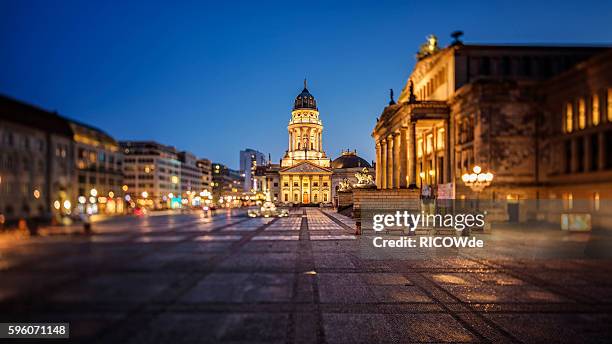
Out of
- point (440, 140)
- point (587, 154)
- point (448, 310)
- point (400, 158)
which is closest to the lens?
point (448, 310)

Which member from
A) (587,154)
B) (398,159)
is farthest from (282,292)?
(398,159)

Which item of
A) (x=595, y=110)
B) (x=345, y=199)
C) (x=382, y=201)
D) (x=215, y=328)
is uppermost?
(x=595, y=110)

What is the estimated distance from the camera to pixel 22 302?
5.04 metres

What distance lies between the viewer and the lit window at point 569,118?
5306 centimetres

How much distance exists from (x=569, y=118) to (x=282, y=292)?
50.4 m

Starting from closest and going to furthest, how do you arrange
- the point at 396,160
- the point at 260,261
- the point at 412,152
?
the point at 260,261, the point at 412,152, the point at 396,160

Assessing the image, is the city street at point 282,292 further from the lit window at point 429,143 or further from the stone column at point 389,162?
the stone column at point 389,162

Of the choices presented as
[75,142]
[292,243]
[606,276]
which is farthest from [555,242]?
[75,142]

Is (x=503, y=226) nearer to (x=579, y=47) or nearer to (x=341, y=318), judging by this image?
(x=579, y=47)

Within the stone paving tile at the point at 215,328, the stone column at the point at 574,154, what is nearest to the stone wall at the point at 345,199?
the stone column at the point at 574,154

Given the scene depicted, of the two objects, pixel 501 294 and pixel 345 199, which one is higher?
pixel 345 199

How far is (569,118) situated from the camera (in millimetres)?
53594

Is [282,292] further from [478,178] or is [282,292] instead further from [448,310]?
[478,178]

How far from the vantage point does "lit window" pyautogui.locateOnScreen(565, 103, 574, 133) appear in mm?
53062
